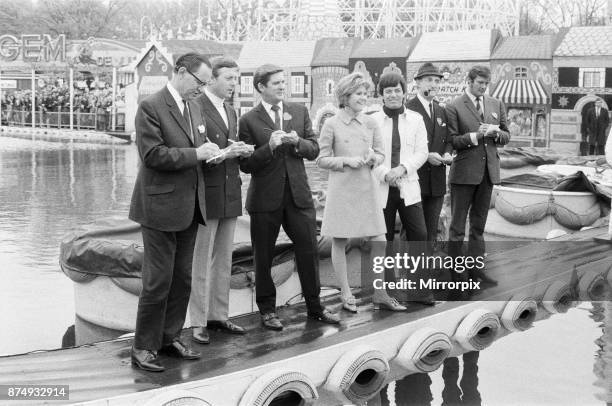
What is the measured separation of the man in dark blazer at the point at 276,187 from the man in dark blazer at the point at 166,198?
700 millimetres

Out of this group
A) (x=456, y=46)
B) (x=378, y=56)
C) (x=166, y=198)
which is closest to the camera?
(x=166, y=198)

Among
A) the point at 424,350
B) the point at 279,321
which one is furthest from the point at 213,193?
the point at 424,350

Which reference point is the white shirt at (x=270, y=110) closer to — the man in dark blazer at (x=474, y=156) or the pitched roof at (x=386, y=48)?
the man in dark blazer at (x=474, y=156)

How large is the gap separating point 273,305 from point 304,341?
1.70ft

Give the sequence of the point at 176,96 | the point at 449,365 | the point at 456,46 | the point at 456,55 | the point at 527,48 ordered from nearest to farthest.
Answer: the point at 176,96 → the point at 449,365 → the point at 527,48 → the point at 456,55 → the point at 456,46

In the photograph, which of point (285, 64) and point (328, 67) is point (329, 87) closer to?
point (328, 67)

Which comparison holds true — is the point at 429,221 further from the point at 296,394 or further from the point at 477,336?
the point at 296,394

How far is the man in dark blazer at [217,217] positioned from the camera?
5090 mm

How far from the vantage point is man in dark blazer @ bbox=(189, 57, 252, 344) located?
509 centimetres

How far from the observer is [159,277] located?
459 centimetres

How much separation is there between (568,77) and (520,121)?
2.06 m

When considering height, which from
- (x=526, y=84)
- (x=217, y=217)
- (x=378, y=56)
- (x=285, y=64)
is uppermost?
(x=378, y=56)

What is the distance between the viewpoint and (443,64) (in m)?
26.7

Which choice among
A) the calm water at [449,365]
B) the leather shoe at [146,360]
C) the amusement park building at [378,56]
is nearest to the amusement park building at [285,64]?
the amusement park building at [378,56]
